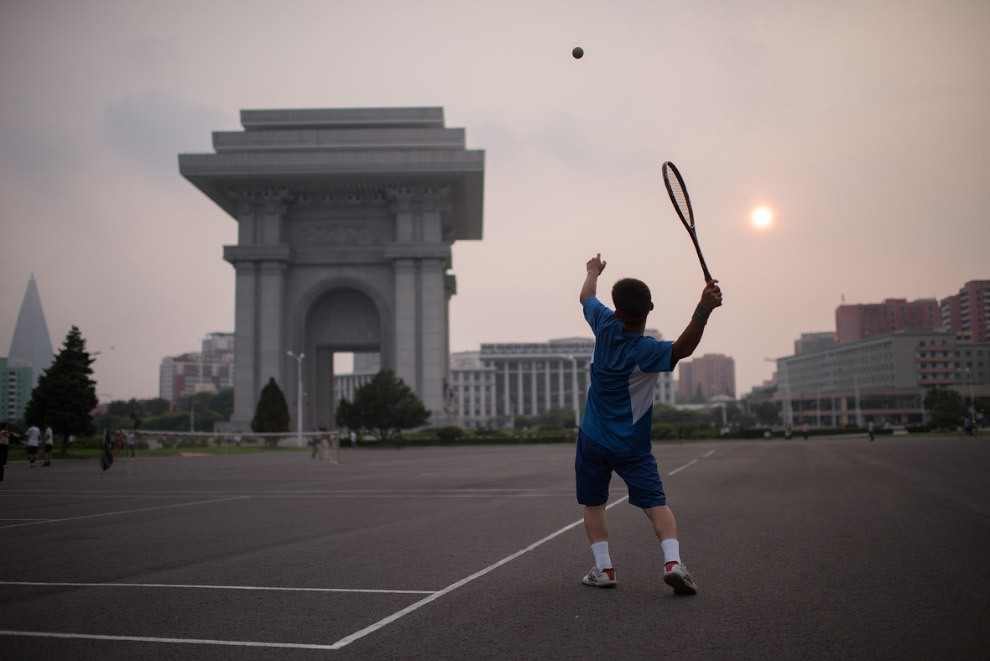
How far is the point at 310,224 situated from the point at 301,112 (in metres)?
10.7

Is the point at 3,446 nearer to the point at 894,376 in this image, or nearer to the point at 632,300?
the point at 632,300

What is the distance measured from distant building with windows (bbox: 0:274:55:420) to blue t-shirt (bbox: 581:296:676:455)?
6705 cm

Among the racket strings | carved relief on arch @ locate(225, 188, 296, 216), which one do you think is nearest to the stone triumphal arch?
carved relief on arch @ locate(225, 188, 296, 216)

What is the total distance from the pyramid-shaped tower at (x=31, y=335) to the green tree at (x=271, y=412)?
72.6 feet

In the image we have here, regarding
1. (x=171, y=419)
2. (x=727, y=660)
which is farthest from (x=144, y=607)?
(x=171, y=419)

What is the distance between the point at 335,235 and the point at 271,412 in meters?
19.0

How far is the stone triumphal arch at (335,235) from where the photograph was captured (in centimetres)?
6831

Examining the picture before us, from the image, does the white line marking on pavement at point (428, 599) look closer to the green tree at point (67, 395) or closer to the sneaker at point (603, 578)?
the sneaker at point (603, 578)

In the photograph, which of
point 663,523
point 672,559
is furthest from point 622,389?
point 672,559

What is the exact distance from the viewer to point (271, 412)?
2400 inches

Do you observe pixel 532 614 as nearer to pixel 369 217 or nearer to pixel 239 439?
pixel 239 439

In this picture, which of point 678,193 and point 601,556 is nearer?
point 601,556

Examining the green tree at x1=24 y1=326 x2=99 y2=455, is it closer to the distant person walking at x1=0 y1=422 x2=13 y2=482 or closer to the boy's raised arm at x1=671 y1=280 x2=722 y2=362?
the distant person walking at x1=0 y1=422 x2=13 y2=482

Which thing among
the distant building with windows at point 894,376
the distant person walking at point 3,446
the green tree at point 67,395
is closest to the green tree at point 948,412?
the distant building with windows at point 894,376
